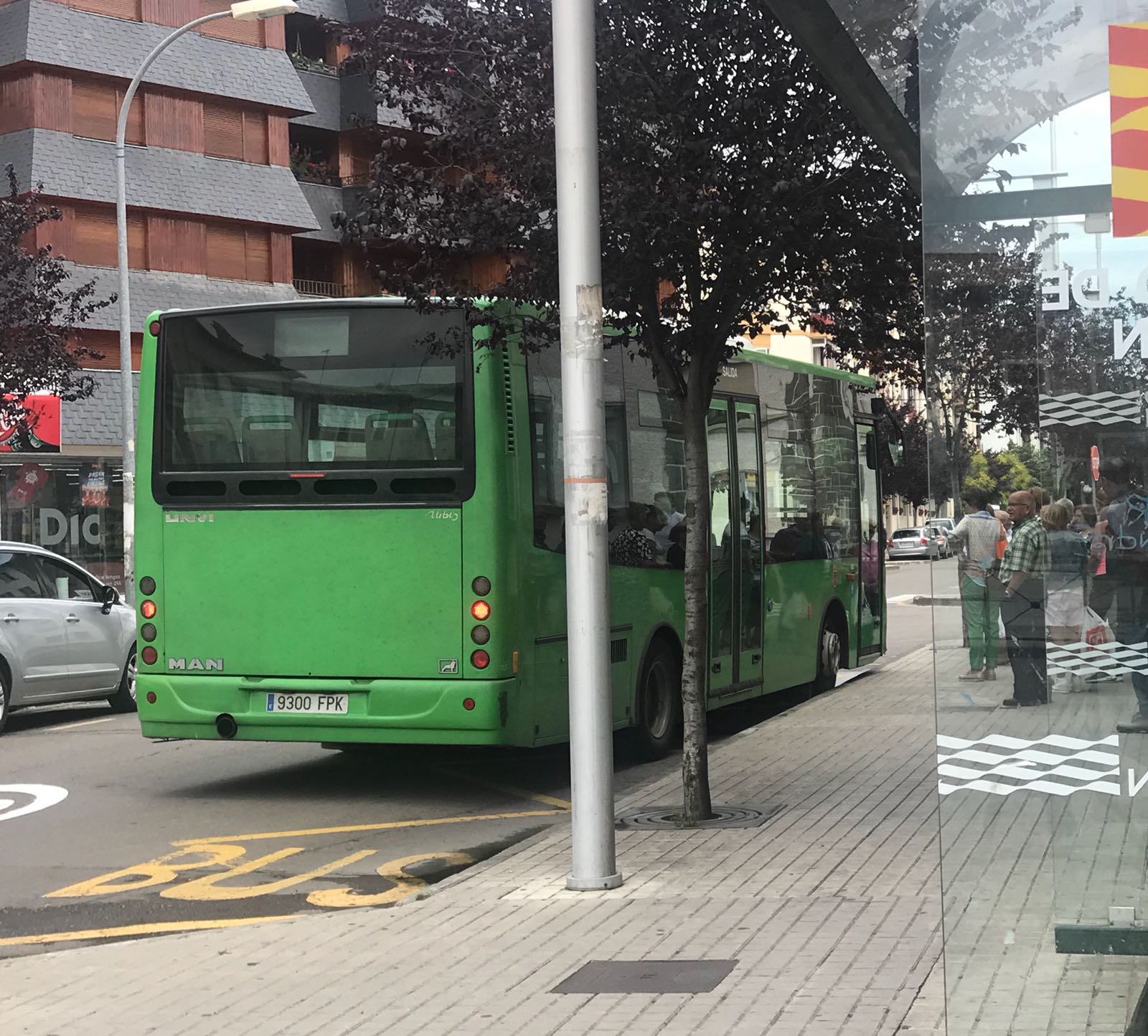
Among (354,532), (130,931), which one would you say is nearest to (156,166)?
(354,532)

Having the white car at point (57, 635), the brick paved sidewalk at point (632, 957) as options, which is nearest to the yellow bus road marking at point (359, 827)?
the brick paved sidewalk at point (632, 957)

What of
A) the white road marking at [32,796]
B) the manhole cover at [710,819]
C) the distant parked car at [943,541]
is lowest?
the white road marking at [32,796]

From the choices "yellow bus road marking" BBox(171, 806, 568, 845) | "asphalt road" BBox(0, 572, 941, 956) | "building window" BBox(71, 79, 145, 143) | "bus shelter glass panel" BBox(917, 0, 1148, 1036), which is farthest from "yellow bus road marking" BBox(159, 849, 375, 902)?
"building window" BBox(71, 79, 145, 143)

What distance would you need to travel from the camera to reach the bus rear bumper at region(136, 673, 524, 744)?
1073cm

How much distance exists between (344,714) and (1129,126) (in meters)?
7.47

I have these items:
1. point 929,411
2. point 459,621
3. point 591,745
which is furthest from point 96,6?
point 929,411

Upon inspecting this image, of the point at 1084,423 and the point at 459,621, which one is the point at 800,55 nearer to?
the point at 459,621

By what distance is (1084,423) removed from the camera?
4547 mm

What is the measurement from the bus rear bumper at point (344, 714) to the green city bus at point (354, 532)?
1 centimetres

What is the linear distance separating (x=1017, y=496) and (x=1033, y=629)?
1.16 ft

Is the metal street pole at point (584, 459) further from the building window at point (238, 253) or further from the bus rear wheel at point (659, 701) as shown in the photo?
the building window at point (238, 253)

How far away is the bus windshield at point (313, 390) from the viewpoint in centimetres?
1091

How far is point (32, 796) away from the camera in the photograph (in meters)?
11.7

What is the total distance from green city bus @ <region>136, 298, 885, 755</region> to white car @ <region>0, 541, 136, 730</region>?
430 centimetres
